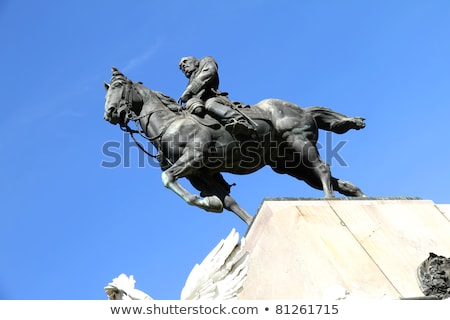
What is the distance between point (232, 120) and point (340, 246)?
2401 millimetres

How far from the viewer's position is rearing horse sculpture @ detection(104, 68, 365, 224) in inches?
456

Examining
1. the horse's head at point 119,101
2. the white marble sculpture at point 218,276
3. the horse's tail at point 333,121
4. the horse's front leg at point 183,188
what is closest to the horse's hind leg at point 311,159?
the horse's tail at point 333,121

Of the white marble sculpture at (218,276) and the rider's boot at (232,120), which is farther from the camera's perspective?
the rider's boot at (232,120)

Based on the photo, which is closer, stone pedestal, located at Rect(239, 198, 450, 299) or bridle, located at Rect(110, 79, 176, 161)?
stone pedestal, located at Rect(239, 198, 450, 299)

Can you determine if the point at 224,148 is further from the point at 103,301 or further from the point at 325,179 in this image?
the point at 103,301

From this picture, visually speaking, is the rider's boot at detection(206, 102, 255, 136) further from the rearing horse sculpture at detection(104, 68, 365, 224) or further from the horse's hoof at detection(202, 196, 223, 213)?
the horse's hoof at detection(202, 196, 223, 213)

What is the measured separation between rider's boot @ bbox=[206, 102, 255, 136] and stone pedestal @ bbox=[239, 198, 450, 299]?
142cm

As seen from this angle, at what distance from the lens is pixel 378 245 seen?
1031 centimetres

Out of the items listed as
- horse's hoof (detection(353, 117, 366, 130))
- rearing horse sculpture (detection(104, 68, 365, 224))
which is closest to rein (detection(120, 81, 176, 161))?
rearing horse sculpture (detection(104, 68, 365, 224))

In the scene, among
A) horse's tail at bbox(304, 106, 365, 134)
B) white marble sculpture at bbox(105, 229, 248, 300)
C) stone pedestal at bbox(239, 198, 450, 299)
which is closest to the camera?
white marble sculpture at bbox(105, 229, 248, 300)

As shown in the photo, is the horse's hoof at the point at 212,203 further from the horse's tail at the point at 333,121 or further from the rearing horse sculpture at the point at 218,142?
the horse's tail at the point at 333,121

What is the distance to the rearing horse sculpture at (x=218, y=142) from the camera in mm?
11594

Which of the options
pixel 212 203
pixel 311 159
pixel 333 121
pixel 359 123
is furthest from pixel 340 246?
pixel 359 123

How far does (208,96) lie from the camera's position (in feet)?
40.1
